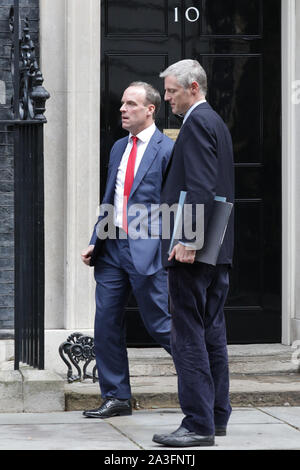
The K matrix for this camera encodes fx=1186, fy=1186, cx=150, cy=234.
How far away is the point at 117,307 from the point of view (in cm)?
721

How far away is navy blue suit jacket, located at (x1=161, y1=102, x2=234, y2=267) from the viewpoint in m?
6.07

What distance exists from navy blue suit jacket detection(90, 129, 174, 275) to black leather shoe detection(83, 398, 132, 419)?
821mm

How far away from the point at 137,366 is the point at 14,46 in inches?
95.9

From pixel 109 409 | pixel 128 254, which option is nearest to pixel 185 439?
pixel 109 409

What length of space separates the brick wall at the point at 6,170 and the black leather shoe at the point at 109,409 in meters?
1.58

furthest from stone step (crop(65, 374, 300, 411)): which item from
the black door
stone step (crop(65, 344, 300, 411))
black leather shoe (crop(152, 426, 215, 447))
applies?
black leather shoe (crop(152, 426, 215, 447))

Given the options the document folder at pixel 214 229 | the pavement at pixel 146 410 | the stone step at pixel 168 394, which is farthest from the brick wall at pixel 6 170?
the document folder at pixel 214 229

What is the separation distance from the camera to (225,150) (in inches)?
247

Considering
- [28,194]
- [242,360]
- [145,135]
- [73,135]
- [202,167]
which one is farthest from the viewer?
[242,360]

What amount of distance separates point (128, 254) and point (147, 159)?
1.92 ft

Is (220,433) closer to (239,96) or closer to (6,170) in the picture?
(6,170)

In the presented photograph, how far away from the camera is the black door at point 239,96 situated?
8883 millimetres

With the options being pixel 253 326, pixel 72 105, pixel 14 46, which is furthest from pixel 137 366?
pixel 14 46

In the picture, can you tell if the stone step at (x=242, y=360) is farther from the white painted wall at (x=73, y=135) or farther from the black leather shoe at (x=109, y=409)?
the black leather shoe at (x=109, y=409)
